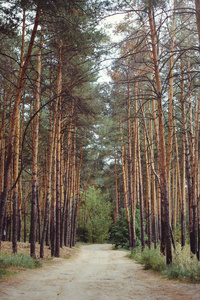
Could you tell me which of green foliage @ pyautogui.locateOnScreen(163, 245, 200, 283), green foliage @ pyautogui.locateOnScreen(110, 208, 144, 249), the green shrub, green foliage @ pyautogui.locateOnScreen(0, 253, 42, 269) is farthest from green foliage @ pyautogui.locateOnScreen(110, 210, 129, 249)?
green foliage @ pyautogui.locateOnScreen(163, 245, 200, 283)

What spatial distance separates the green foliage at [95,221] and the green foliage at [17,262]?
23.0 meters

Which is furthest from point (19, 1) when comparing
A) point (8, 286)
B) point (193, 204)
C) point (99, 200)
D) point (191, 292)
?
point (99, 200)

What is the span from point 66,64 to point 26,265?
788 cm

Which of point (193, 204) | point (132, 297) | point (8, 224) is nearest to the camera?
point (132, 297)

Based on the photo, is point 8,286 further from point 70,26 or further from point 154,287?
point 70,26

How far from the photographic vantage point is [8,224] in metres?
16.1

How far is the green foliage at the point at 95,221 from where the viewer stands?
3139cm

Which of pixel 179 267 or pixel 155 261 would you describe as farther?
pixel 155 261

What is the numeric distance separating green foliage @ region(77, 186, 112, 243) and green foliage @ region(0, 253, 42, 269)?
905 inches

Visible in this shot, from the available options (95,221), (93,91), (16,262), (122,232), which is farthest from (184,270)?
(95,221)

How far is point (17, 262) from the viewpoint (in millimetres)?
7766

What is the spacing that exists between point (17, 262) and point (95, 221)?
23.7 meters

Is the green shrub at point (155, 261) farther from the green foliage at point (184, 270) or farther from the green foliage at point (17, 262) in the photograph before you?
the green foliage at point (17, 262)

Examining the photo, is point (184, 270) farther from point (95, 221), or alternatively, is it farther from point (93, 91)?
point (95, 221)
